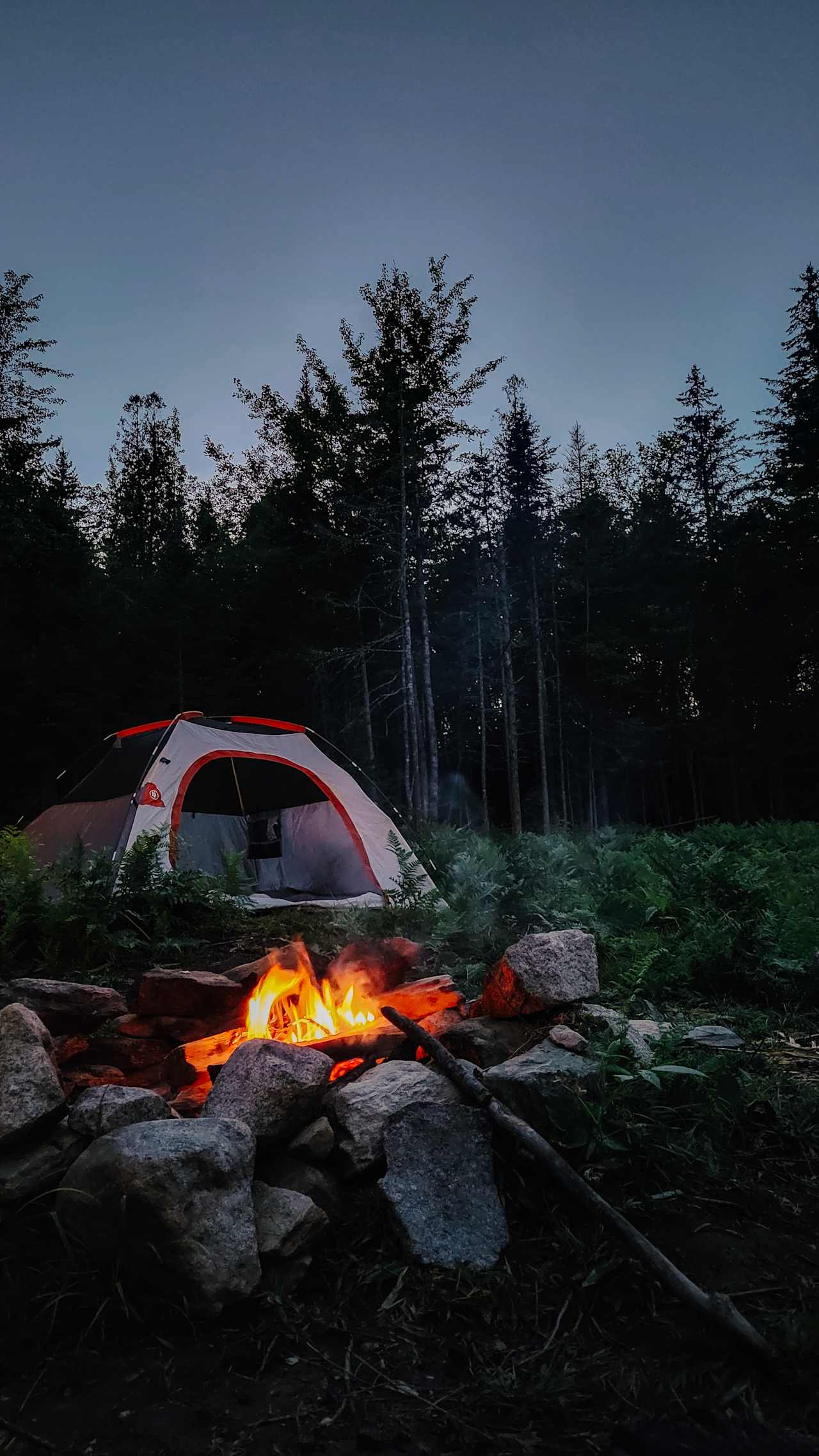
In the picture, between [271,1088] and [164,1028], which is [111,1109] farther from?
[164,1028]

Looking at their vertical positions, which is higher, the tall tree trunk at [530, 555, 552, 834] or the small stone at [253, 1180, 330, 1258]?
the tall tree trunk at [530, 555, 552, 834]

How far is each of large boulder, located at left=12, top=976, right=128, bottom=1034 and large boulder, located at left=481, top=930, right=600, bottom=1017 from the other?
81.2 inches

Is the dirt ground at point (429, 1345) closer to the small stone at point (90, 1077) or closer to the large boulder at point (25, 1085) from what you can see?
the large boulder at point (25, 1085)

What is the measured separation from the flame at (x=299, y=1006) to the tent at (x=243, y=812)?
263 cm

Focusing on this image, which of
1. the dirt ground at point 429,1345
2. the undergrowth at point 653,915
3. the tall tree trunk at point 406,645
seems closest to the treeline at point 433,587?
the tall tree trunk at point 406,645

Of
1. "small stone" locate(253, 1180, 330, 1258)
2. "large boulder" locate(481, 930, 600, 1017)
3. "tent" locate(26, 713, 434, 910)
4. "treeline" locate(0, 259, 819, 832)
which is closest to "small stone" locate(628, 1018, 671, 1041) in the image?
"large boulder" locate(481, 930, 600, 1017)

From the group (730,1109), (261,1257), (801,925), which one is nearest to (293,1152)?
(261,1257)

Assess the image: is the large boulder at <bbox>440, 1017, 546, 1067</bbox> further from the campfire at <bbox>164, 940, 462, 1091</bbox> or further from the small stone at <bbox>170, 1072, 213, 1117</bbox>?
the small stone at <bbox>170, 1072, 213, 1117</bbox>

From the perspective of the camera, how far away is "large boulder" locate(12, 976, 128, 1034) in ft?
12.3

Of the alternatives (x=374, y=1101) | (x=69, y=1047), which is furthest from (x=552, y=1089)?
(x=69, y=1047)

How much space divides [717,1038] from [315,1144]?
6.79ft

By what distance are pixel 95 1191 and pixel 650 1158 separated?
6.11 feet

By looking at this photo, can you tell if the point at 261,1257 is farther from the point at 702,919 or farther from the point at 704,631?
the point at 704,631

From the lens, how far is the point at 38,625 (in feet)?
65.5
